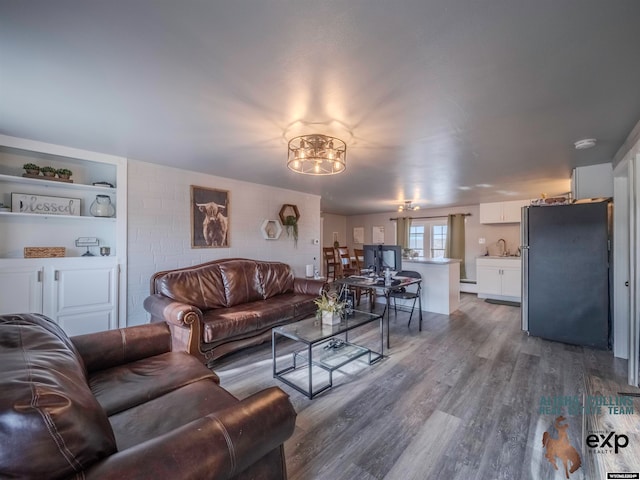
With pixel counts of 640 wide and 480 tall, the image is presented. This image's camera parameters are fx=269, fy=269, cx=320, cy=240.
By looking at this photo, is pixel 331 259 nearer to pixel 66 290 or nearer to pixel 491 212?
pixel 491 212

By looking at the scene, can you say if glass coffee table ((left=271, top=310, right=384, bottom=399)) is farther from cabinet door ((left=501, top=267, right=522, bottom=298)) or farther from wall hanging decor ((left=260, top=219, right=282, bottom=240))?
cabinet door ((left=501, top=267, right=522, bottom=298))

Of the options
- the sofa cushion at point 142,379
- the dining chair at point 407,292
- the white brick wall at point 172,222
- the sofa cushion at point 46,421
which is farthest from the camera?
the dining chair at point 407,292

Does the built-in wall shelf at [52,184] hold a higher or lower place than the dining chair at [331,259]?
higher

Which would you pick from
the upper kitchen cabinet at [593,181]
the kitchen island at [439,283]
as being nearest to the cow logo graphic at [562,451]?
the kitchen island at [439,283]

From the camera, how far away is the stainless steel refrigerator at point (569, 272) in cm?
302

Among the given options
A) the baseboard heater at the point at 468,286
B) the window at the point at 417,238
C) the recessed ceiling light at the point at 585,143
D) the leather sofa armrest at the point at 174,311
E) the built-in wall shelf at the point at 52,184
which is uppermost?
the recessed ceiling light at the point at 585,143

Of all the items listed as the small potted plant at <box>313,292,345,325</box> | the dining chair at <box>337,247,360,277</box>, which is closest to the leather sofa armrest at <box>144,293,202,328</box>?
the small potted plant at <box>313,292,345,325</box>

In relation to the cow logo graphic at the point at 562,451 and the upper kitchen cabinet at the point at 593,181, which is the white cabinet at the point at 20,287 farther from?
the upper kitchen cabinet at the point at 593,181

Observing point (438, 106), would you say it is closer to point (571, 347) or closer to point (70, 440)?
point (70, 440)

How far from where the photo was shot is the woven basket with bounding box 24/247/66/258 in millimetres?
2586

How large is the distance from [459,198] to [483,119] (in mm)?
3908

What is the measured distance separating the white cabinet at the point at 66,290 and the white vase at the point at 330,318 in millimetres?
2354

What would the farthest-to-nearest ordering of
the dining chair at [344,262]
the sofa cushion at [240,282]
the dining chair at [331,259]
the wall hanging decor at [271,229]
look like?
the dining chair at [331,259] → the dining chair at [344,262] → the wall hanging decor at [271,229] → the sofa cushion at [240,282]

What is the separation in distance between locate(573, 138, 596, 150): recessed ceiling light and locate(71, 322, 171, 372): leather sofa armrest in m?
3.93
